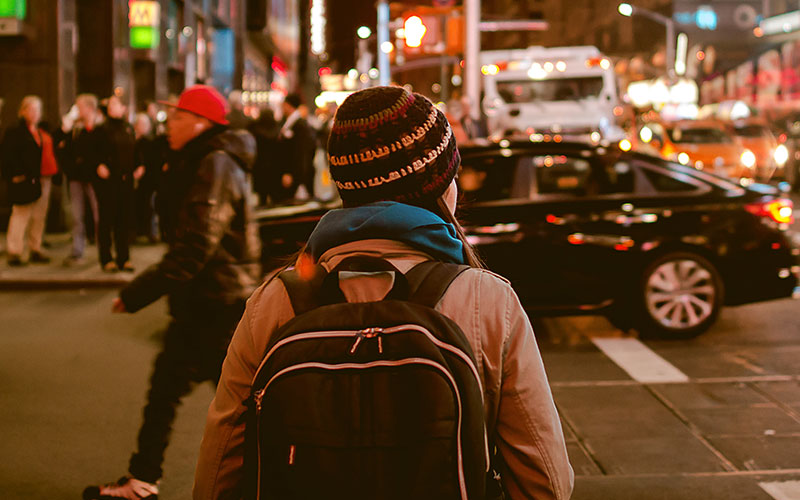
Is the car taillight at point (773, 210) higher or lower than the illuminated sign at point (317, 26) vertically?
lower

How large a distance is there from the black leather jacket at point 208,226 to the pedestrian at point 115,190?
775cm

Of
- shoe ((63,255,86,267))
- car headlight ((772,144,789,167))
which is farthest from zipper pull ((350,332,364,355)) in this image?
car headlight ((772,144,789,167))

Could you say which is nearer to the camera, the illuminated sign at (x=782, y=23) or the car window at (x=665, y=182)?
the car window at (x=665, y=182)

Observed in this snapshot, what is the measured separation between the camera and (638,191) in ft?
28.2

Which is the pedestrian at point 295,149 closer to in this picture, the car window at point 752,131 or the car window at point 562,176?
the car window at point 562,176

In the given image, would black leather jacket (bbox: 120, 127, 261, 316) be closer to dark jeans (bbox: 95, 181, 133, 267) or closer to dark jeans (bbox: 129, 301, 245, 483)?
dark jeans (bbox: 129, 301, 245, 483)

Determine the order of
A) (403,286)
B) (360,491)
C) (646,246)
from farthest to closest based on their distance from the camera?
1. (646,246)
2. (403,286)
3. (360,491)

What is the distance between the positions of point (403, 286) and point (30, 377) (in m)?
6.03

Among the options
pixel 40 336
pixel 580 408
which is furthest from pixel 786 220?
pixel 40 336

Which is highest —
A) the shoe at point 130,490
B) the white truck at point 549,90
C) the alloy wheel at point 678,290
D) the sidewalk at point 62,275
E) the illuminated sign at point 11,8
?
the illuminated sign at point 11,8

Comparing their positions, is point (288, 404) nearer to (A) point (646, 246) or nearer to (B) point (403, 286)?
(B) point (403, 286)

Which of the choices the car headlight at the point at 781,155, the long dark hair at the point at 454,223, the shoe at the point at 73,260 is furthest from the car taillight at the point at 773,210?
the car headlight at the point at 781,155

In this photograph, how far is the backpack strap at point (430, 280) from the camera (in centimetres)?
192

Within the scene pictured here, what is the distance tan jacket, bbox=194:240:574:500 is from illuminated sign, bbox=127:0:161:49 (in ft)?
59.6
